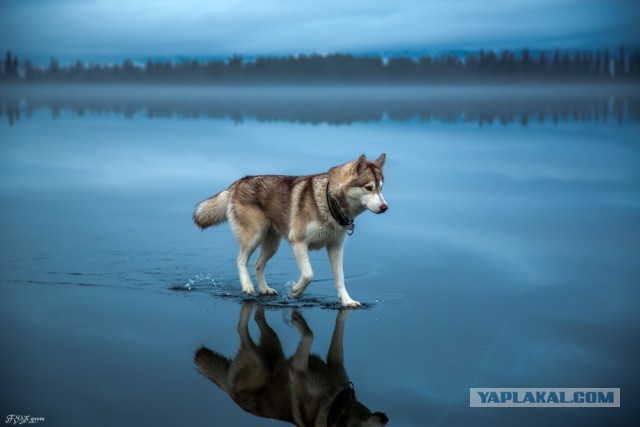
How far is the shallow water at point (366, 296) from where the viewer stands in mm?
7168

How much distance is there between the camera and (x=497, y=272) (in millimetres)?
11828

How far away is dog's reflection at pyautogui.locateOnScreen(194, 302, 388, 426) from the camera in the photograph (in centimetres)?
674

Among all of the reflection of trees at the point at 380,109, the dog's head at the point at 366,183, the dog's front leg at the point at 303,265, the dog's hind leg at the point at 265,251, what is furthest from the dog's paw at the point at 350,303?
the reflection of trees at the point at 380,109

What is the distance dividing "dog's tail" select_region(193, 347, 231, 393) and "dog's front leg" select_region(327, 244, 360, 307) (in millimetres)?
2142

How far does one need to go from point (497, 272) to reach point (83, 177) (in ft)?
48.2

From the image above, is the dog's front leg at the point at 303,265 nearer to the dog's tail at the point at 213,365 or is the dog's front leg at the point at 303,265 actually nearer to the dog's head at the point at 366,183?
the dog's head at the point at 366,183

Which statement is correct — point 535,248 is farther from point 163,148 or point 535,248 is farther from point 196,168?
point 163,148

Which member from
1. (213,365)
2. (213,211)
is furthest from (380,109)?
(213,365)

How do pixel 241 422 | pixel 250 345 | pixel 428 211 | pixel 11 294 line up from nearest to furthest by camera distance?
1. pixel 241 422
2. pixel 250 345
3. pixel 11 294
4. pixel 428 211

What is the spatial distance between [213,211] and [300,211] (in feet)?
4.94

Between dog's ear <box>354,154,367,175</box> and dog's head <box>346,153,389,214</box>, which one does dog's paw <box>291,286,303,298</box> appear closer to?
dog's head <box>346,153,389,214</box>

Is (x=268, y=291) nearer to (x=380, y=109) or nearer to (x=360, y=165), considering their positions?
(x=360, y=165)

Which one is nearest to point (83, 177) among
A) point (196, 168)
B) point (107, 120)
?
point (196, 168)

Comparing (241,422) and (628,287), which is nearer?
(241,422)
